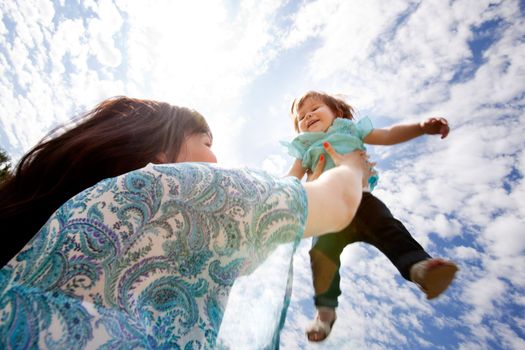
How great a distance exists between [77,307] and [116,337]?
5.2 inches

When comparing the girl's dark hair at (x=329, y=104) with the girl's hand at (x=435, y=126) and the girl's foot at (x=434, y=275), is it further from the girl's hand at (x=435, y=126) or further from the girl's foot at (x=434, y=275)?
the girl's foot at (x=434, y=275)

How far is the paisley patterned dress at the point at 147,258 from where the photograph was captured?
759 millimetres

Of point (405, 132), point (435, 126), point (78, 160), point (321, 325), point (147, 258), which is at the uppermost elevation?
point (78, 160)

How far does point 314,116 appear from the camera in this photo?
4.00 metres

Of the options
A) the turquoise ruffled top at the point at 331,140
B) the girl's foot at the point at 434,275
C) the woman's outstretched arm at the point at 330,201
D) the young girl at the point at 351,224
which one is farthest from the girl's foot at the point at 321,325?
the woman's outstretched arm at the point at 330,201

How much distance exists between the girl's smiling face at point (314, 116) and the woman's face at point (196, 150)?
2264mm

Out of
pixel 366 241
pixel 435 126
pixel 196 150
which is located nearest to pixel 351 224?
pixel 366 241

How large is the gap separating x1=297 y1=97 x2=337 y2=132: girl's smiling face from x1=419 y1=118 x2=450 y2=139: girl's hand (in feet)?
3.65

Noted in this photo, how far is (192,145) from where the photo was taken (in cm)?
180

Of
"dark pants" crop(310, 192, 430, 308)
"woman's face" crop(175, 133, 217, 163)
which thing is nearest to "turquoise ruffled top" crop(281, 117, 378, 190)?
"dark pants" crop(310, 192, 430, 308)

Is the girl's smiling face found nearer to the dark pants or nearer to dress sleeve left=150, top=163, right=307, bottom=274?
the dark pants

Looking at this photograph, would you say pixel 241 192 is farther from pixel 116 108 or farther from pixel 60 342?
pixel 116 108

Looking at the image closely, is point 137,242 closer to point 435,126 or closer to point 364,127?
point 435,126

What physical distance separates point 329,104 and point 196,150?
2.93m
